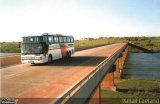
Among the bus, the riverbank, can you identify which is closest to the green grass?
the riverbank

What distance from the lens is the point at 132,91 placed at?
38.1 m

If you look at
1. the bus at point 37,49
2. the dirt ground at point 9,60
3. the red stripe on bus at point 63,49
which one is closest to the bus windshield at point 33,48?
the bus at point 37,49

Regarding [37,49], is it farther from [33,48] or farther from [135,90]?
[135,90]

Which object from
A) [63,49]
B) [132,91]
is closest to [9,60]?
[63,49]

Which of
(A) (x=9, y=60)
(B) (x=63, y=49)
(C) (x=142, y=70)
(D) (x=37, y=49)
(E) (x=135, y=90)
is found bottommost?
(C) (x=142, y=70)

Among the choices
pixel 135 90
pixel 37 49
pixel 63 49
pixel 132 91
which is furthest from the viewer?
pixel 135 90

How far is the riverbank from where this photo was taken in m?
34.2

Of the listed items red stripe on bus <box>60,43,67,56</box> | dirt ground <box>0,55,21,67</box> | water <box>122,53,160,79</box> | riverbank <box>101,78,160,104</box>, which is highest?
red stripe on bus <box>60,43,67,56</box>

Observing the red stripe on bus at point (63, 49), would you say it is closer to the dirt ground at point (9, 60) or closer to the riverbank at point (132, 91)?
the dirt ground at point (9, 60)

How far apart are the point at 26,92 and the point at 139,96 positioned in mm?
24849

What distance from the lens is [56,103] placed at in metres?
7.13

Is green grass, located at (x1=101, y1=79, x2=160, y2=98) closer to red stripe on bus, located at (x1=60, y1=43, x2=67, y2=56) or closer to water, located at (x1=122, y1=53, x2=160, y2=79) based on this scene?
red stripe on bus, located at (x1=60, y1=43, x2=67, y2=56)

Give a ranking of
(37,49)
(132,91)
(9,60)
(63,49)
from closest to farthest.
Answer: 1. (37,49)
2. (9,60)
3. (63,49)
4. (132,91)

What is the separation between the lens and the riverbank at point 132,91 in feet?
112
